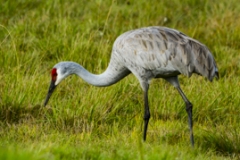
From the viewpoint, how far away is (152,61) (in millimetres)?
5773

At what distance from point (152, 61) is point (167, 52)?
160mm

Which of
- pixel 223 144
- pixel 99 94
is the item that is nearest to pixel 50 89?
pixel 99 94

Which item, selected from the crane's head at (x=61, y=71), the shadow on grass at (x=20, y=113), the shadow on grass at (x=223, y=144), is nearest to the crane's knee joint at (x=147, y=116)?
the shadow on grass at (x=223, y=144)

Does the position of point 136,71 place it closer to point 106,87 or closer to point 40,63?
point 106,87

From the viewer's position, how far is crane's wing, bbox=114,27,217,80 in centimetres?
565

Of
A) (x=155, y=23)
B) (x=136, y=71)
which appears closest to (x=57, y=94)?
(x=136, y=71)

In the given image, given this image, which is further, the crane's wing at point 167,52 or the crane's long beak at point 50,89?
the crane's long beak at point 50,89

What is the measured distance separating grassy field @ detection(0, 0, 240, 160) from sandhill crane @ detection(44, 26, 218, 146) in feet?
0.76

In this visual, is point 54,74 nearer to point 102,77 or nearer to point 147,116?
point 102,77

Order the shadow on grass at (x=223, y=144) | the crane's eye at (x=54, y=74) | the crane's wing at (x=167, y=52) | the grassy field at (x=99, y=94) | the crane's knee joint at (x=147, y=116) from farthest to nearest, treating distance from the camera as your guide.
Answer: the crane's eye at (x=54, y=74), the crane's knee joint at (x=147, y=116), the crane's wing at (x=167, y=52), the shadow on grass at (x=223, y=144), the grassy field at (x=99, y=94)

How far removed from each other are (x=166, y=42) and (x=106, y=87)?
3.21 ft

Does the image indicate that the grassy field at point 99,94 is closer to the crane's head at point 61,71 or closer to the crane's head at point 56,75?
the crane's head at point 56,75

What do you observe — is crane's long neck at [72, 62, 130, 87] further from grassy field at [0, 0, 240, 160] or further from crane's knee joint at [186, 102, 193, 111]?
crane's knee joint at [186, 102, 193, 111]

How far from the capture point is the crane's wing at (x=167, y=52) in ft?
18.5
